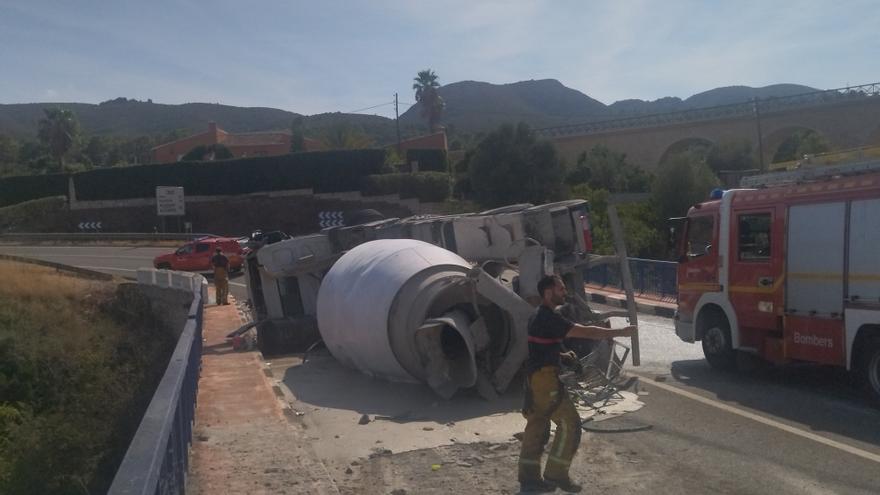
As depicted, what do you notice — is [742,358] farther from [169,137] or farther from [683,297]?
[169,137]

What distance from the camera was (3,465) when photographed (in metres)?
16.5

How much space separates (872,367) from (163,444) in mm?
8156

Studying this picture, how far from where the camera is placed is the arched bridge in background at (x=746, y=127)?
5512 cm

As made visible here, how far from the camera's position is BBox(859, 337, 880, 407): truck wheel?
10.0m

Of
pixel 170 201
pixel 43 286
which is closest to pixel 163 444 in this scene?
pixel 43 286

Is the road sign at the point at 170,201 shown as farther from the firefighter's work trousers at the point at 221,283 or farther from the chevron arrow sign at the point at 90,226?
the firefighter's work trousers at the point at 221,283

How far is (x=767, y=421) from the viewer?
939 centimetres

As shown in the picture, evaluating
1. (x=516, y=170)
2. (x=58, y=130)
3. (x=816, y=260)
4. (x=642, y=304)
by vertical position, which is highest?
(x=58, y=130)

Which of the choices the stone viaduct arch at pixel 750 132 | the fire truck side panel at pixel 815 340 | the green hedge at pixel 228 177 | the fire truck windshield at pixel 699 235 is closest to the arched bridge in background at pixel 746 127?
the stone viaduct arch at pixel 750 132

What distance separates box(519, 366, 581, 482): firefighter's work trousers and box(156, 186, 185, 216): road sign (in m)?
49.4

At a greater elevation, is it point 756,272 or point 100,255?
point 756,272

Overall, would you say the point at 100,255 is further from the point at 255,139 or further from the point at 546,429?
the point at 546,429

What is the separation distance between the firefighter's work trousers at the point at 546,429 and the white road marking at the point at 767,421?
9.45ft

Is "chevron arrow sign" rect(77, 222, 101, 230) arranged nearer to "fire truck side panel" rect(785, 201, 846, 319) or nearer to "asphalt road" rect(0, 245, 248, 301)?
"asphalt road" rect(0, 245, 248, 301)
